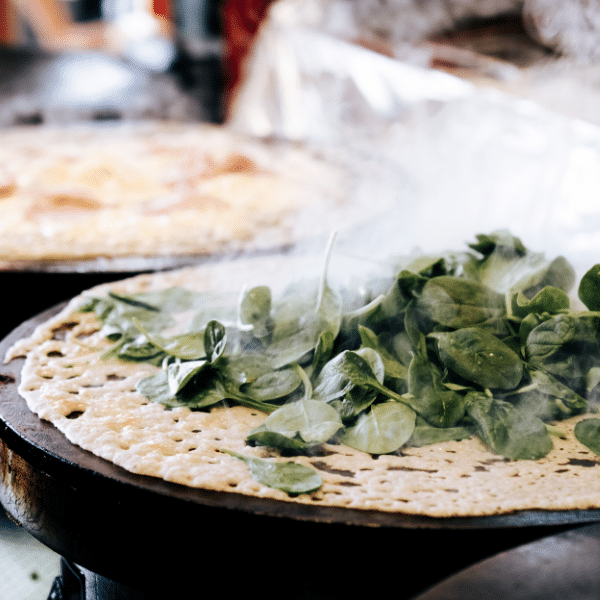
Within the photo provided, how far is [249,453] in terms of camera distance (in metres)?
0.99

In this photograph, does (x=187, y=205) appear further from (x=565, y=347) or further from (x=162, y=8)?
(x=162, y=8)

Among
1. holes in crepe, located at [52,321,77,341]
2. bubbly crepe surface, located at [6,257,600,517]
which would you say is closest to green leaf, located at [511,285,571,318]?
bubbly crepe surface, located at [6,257,600,517]

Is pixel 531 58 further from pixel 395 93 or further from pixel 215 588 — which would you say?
pixel 215 588

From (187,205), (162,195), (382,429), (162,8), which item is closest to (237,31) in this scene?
(162,8)

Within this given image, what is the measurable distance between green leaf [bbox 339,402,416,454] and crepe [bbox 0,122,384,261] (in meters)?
1.28

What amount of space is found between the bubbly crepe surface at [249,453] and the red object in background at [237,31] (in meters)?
6.18

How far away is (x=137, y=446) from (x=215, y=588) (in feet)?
0.78

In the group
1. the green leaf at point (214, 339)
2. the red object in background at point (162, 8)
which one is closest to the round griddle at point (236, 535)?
the green leaf at point (214, 339)

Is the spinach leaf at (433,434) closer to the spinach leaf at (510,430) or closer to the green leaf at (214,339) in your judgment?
the spinach leaf at (510,430)

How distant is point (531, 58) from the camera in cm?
350

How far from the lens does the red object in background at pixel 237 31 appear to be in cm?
674

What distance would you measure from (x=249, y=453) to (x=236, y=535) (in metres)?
0.17

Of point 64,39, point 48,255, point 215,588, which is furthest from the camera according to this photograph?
point 64,39

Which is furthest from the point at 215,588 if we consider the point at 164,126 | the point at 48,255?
the point at 164,126
